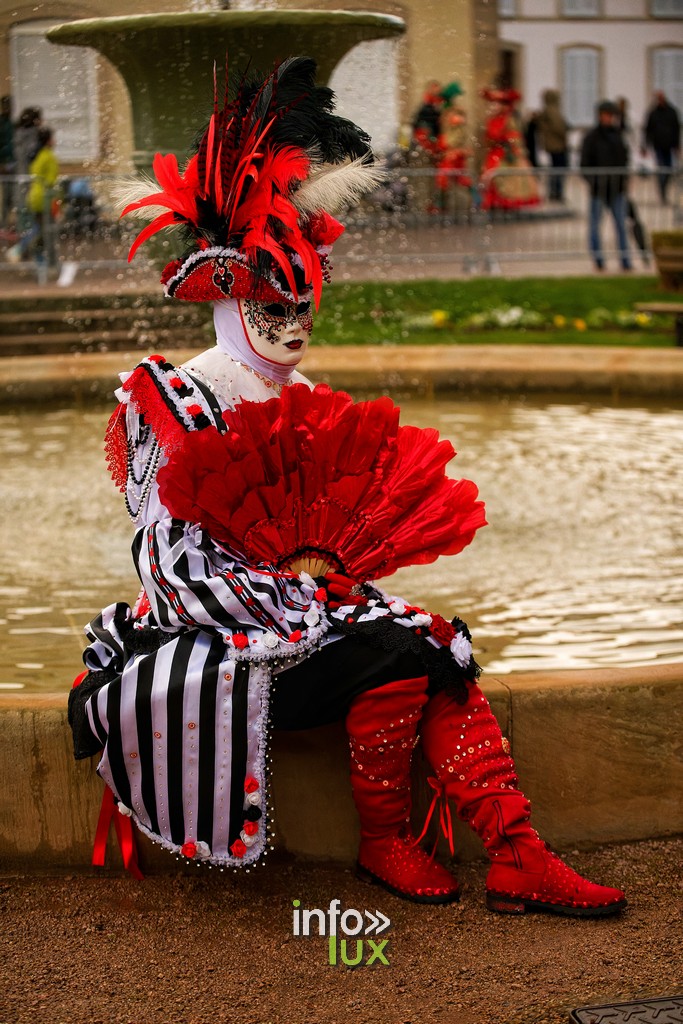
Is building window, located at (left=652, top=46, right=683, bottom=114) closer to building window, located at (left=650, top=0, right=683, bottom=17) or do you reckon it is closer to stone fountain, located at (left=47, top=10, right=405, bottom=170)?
building window, located at (left=650, top=0, right=683, bottom=17)

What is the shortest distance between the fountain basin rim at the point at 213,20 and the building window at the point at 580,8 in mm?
33117

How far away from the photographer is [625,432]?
696 centimetres

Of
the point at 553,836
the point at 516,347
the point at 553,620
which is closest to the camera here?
the point at 553,836

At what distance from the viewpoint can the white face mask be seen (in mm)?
3195

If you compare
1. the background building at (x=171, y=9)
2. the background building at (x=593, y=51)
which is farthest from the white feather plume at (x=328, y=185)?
the background building at (x=593, y=51)

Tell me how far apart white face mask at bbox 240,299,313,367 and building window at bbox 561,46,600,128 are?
34675mm

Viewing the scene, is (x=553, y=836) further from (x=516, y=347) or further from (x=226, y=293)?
(x=516, y=347)

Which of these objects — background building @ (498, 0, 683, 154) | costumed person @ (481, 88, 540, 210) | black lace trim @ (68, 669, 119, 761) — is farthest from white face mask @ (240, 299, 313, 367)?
background building @ (498, 0, 683, 154)

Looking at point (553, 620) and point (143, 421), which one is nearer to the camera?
point (143, 421)

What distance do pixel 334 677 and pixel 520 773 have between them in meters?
0.54

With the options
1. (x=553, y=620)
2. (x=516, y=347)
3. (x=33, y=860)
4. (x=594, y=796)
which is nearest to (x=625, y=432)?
(x=516, y=347)

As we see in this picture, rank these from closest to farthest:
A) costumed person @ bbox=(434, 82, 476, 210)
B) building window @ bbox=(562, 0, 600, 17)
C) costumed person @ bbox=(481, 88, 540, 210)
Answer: costumed person @ bbox=(434, 82, 476, 210) < costumed person @ bbox=(481, 88, 540, 210) < building window @ bbox=(562, 0, 600, 17)

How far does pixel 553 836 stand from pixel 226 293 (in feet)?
4.57

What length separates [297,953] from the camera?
2.87 metres
